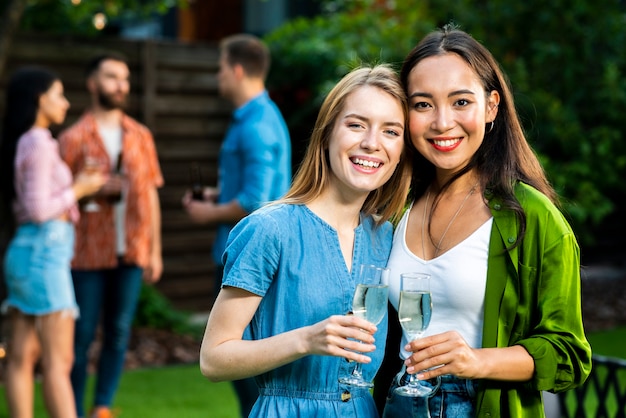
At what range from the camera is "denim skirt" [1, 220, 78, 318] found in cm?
508

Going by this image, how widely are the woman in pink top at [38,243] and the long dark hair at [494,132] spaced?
116 inches

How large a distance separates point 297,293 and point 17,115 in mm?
3272

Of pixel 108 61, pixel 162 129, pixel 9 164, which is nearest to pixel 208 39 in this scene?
pixel 162 129

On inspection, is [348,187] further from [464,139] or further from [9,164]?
[9,164]

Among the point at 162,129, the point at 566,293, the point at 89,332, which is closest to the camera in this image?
the point at 566,293

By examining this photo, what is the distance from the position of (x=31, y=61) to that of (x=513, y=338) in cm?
637

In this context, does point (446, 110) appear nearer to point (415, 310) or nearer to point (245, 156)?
point (415, 310)

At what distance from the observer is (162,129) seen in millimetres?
8930

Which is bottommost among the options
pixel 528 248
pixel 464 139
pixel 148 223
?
pixel 148 223

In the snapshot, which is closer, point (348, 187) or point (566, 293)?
point (566, 293)

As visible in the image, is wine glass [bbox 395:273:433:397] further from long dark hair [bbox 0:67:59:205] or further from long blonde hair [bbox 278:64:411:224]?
long dark hair [bbox 0:67:59:205]

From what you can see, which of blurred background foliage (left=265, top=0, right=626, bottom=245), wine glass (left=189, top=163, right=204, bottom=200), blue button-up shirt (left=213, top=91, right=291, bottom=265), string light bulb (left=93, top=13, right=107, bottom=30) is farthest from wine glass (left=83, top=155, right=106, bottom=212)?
string light bulb (left=93, top=13, right=107, bottom=30)

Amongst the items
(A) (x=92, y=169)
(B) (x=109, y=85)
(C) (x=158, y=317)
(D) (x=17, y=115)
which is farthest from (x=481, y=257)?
(C) (x=158, y=317)

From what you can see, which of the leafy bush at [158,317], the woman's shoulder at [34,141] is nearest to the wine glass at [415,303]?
the woman's shoulder at [34,141]
